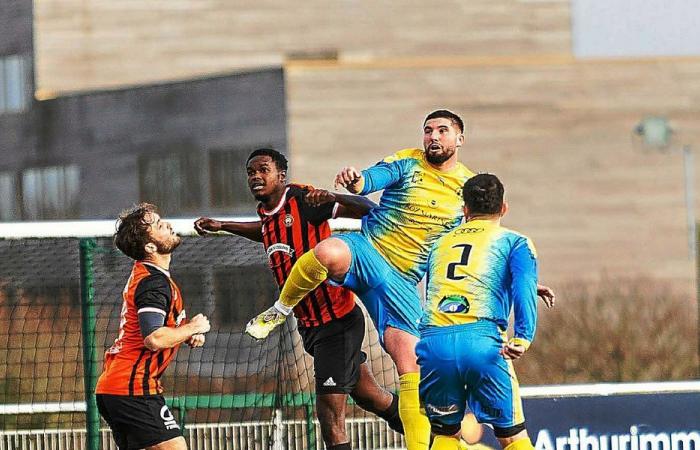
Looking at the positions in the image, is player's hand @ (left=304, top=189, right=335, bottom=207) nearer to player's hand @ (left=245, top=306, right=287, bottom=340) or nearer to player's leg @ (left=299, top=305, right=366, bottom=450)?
player's hand @ (left=245, top=306, right=287, bottom=340)

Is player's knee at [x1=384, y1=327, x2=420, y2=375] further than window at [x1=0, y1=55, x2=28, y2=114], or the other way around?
window at [x1=0, y1=55, x2=28, y2=114]

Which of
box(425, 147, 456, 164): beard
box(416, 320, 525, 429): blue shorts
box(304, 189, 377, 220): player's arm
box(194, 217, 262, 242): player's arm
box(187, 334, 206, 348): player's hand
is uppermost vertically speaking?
box(425, 147, 456, 164): beard

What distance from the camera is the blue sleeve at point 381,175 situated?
924 cm

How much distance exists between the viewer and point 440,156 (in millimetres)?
9648

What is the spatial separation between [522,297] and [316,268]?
1.38m

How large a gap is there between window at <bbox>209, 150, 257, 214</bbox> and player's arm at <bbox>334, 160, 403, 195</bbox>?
31.9m

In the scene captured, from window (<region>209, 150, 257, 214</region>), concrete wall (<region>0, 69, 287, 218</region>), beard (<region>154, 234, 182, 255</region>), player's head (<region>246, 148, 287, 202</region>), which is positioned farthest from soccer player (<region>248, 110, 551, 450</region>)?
window (<region>209, 150, 257, 214</region>)

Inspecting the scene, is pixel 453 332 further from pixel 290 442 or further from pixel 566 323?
pixel 566 323

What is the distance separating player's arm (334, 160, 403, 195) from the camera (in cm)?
901

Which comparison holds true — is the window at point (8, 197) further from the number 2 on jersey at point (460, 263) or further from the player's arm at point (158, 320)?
the number 2 on jersey at point (460, 263)

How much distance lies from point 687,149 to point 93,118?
15.3 meters

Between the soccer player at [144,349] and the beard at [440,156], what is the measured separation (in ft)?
5.45

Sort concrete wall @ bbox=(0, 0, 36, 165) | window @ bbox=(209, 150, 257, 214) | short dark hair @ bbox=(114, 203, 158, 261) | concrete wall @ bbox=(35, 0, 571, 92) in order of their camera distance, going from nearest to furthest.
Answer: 1. short dark hair @ bbox=(114, 203, 158, 261)
2. window @ bbox=(209, 150, 257, 214)
3. concrete wall @ bbox=(35, 0, 571, 92)
4. concrete wall @ bbox=(0, 0, 36, 165)

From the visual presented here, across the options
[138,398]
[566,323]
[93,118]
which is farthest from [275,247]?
[93,118]
